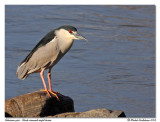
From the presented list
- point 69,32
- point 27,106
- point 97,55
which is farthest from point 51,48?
point 97,55

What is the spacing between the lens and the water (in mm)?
9172

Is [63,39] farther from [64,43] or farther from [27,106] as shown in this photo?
[27,106]

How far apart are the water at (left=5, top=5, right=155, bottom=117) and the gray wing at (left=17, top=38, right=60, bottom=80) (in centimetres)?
119

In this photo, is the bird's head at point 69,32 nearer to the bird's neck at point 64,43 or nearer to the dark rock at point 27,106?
the bird's neck at point 64,43

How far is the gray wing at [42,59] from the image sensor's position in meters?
7.83

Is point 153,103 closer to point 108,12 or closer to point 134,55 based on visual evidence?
point 134,55

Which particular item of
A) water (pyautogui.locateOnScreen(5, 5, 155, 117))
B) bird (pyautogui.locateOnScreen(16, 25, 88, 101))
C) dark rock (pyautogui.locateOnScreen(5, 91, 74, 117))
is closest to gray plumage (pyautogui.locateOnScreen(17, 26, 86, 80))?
bird (pyautogui.locateOnScreen(16, 25, 88, 101))

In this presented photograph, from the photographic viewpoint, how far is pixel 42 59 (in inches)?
311

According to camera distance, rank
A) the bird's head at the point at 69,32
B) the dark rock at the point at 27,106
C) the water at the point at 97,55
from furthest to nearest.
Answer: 1. the water at the point at 97,55
2. the bird's head at the point at 69,32
3. the dark rock at the point at 27,106

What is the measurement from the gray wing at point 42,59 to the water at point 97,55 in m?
1.19

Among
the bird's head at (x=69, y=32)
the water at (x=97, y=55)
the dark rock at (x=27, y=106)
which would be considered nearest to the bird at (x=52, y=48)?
the bird's head at (x=69, y=32)

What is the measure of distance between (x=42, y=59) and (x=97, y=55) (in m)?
4.13

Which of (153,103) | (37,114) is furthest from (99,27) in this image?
(37,114)

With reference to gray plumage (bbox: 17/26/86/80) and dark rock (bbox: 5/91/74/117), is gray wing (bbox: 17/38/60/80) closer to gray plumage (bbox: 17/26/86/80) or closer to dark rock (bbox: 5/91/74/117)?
gray plumage (bbox: 17/26/86/80)
